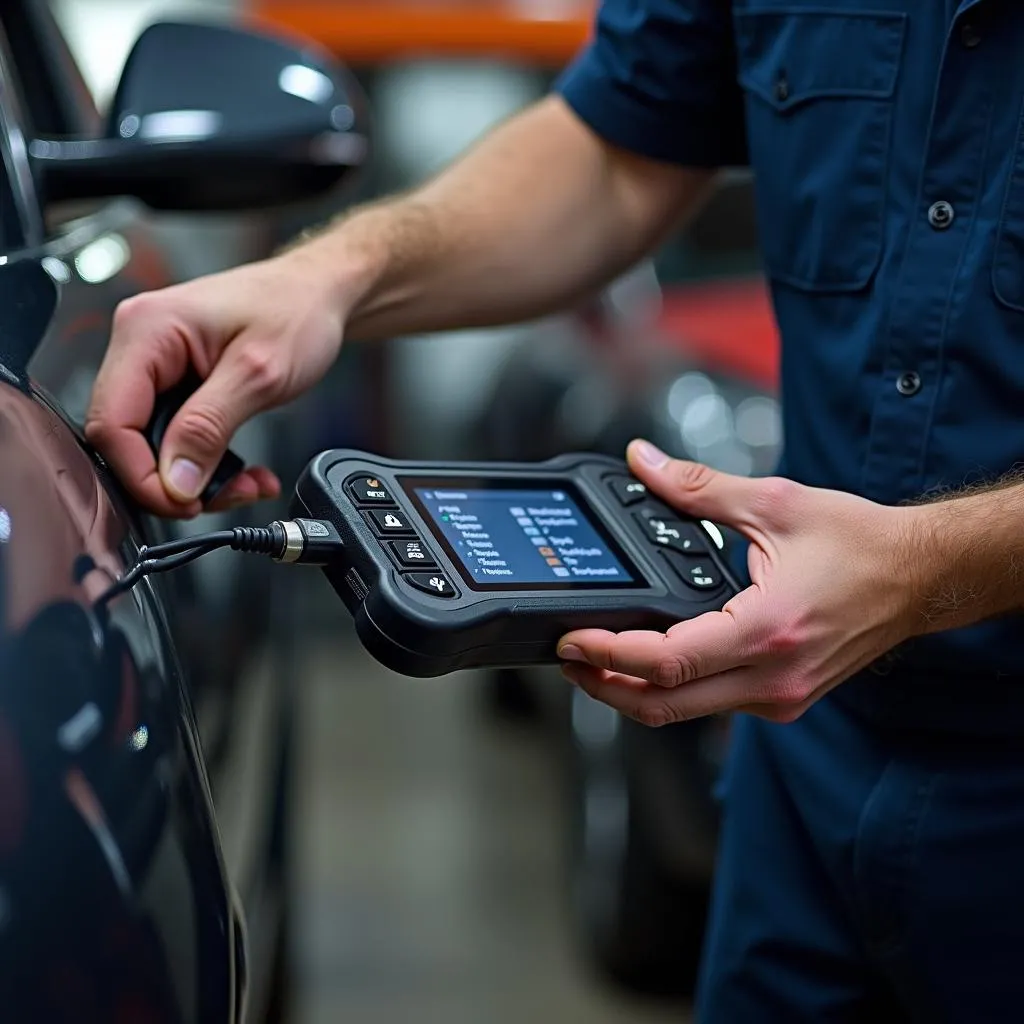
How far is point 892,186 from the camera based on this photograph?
122 cm

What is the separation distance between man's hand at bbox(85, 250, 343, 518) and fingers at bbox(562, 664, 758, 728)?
32 centimetres

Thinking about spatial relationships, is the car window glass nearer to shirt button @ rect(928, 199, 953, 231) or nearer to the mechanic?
the mechanic

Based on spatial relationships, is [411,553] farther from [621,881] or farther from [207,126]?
[621,881]

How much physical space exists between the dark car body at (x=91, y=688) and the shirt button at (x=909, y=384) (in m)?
0.60

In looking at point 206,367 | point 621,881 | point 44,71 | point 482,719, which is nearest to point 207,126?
point 44,71

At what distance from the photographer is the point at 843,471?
4.18 ft

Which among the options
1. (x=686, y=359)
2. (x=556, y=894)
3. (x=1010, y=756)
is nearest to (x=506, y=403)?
(x=686, y=359)

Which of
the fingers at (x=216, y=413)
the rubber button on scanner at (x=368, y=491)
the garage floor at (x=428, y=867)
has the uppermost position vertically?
the fingers at (x=216, y=413)

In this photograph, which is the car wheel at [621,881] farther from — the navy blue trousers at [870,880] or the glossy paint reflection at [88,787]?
the glossy paint reflection at [88,787]

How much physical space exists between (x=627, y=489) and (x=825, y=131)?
349 mm

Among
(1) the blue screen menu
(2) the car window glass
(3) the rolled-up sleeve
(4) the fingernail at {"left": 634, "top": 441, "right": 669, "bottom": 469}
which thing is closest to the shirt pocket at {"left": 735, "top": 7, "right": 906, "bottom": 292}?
(3) the rolled-up sleeve

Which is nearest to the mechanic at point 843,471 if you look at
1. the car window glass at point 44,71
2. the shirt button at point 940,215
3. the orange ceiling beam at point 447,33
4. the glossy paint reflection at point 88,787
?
the shirt button at point 940,215

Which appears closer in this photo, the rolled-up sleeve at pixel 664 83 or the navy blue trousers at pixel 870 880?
the navy blue trousers at pixel 870 880

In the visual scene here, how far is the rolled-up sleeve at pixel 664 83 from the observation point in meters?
1.44
